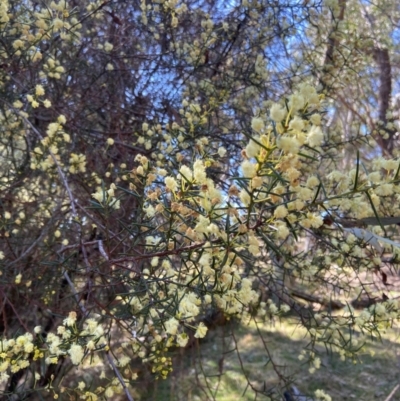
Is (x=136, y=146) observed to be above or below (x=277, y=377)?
above

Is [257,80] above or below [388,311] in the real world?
above

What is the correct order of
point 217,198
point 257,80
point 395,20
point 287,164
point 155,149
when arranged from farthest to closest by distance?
1. point 395,20
2. point 257,80
3. point 155,149
4. point 217,198
5. point 287,164

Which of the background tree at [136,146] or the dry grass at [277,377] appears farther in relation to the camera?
the dry grass at [277,377]

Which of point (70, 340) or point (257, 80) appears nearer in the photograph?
point (70, 340)

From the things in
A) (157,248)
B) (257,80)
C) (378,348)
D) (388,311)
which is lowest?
(378,348)

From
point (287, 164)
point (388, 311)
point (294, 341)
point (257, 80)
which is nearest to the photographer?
point (287, 164)

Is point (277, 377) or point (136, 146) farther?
point (277, 377)

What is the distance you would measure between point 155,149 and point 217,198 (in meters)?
1.56

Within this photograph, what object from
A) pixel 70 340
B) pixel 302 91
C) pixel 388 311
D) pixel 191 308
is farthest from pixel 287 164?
pixel 388 311

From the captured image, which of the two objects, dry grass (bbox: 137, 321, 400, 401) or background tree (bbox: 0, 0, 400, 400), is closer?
background tree (bbox: 0, 0, 400, 400)

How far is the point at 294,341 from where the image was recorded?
5.16 meters

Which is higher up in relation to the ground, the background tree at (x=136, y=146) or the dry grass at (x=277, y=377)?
the background tree at (x=136, y=146)

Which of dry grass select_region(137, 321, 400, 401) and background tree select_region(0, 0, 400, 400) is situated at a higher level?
background tree select_region(0, 0, 400, 400)

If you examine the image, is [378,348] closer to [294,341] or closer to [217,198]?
[294,341]
